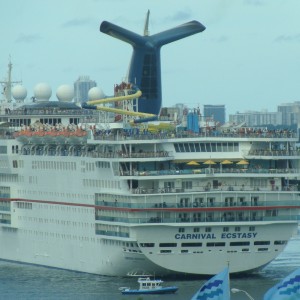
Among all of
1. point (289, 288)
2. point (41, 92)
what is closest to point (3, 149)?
point (41, 92)

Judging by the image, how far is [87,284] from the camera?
112 metres

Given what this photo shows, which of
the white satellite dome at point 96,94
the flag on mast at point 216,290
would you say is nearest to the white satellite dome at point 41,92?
the white satellite dome at point 96,94

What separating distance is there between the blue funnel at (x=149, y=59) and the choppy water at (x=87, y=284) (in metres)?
26.5

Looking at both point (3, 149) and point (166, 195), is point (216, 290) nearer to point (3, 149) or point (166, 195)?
point (166, 195)

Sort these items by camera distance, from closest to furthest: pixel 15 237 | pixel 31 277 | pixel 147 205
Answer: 1. pixel 147 205
2. pixel 31 277
3. pixel 15 237

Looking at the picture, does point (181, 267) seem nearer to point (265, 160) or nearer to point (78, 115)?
point (265, 160)

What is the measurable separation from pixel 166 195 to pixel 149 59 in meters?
37.1

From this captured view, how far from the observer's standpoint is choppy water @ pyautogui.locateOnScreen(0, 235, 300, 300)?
4210 inches

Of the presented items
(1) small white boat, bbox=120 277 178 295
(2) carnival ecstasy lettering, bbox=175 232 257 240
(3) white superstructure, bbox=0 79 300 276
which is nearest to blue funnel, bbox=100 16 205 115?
(3) white superstructure, bbox=0 79 300 276

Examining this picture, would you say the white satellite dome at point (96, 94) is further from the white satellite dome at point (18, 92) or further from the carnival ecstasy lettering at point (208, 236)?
the carnival ecstasy lettering at point (208, 236)

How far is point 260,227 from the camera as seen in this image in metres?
111

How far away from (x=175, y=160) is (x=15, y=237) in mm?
18553

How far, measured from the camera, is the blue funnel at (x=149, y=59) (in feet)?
471

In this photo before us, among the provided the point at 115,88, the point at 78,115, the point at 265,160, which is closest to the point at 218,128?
the point at 265,160
